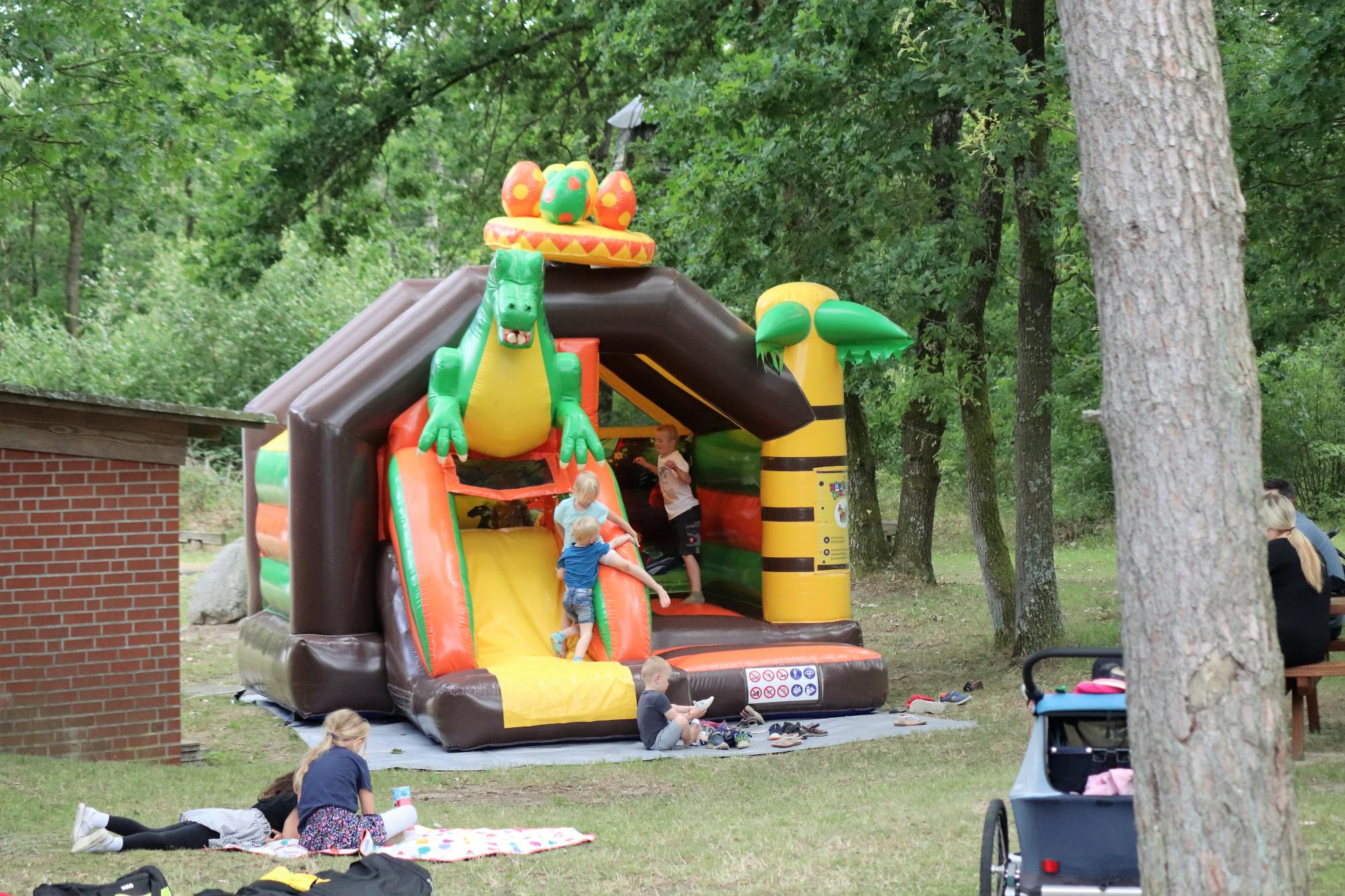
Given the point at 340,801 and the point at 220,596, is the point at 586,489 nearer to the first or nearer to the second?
the point at 340,801

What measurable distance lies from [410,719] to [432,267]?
21.6 metres

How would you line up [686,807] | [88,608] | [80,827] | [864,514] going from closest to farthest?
[80,827], [686,807], [88,608], [864,514]

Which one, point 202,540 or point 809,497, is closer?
point 809,497

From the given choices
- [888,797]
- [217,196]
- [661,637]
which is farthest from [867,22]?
[217,196]

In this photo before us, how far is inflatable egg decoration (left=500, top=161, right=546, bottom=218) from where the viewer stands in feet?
35.0

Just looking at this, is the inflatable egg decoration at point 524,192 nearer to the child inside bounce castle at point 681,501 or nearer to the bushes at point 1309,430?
the child inside bounce castle at point 681,501

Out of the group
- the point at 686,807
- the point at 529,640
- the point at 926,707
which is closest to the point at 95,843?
the point at 686,807

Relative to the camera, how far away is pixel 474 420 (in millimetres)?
9969

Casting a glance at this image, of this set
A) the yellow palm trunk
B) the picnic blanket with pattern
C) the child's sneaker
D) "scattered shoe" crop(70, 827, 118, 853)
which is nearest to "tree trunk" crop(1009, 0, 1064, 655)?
the child's sneaker

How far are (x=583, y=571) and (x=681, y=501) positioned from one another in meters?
2.40

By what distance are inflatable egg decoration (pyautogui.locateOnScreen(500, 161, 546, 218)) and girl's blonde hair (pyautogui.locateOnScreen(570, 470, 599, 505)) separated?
7.16 feet

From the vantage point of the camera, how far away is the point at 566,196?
10391mm

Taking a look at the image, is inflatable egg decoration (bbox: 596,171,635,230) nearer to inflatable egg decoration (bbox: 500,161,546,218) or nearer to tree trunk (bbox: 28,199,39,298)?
inflatable egg decoration (bbox: 500,161,546,218)

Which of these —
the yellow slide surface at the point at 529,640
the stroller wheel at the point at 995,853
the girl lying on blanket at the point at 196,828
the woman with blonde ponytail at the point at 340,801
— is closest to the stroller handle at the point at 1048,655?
the stroller wheel at the point at 995,853
